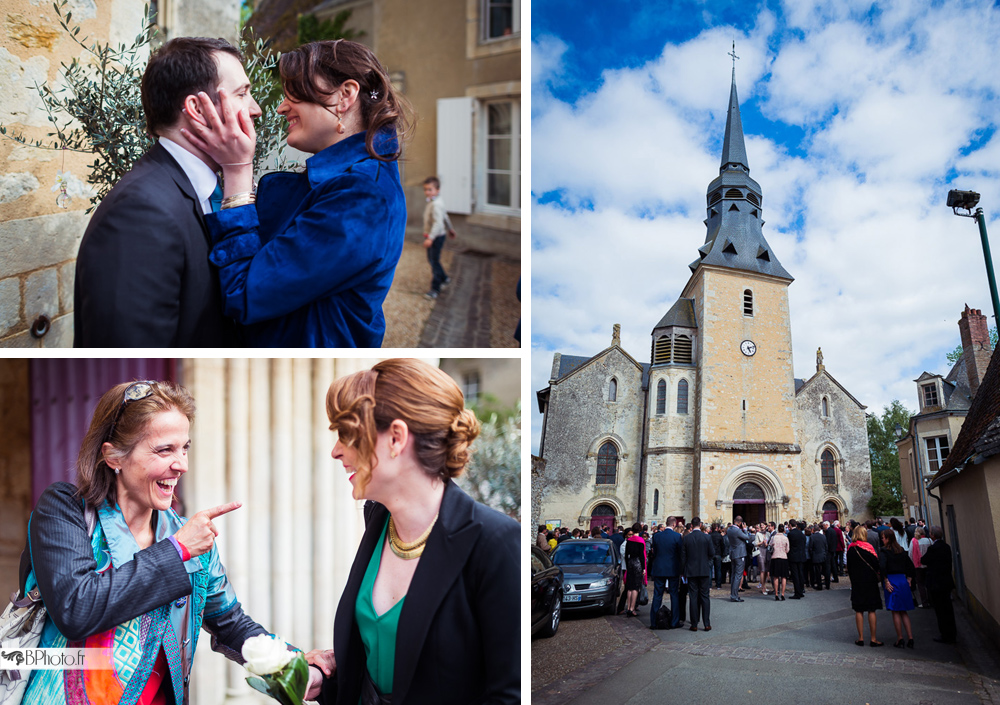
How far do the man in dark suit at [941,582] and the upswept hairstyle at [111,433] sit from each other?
3.43 meters

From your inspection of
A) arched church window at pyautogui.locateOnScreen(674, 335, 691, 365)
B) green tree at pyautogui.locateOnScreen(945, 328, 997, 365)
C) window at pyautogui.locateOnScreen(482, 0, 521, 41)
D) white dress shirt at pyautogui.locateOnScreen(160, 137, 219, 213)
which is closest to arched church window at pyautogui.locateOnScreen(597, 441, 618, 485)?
arched church window at pyautogui.locateOnScreen(674, 335, 691, 365)

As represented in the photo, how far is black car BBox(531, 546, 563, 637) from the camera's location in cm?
354

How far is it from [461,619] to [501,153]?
254 inches

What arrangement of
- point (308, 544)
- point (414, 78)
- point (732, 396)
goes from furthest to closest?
point (414, 78) < point (732, 396) < point (308, 544)

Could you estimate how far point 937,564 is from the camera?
334 centimetres

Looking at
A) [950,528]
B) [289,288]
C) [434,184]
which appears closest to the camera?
[289,288]

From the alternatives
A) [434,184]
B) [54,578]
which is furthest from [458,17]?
[54,578]

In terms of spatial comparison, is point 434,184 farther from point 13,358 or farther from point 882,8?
point 13,358

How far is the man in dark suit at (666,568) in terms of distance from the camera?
11.9ft

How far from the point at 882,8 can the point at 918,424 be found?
2.08 metres

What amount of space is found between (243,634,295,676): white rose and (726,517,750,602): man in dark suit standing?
91.2 inches

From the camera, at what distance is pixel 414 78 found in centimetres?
805

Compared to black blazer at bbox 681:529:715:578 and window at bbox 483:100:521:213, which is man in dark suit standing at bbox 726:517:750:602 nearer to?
black blazer at bbox 681:529:715:578

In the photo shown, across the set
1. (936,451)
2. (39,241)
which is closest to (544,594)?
(936,451)
